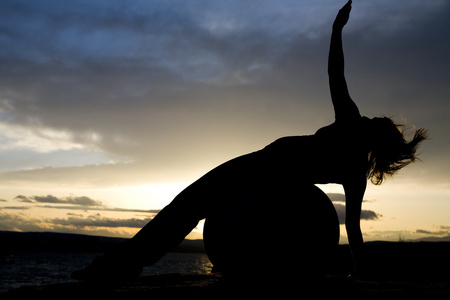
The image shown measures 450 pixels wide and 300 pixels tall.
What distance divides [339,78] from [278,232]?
8.53 ft

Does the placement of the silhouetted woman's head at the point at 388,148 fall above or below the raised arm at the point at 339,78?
below

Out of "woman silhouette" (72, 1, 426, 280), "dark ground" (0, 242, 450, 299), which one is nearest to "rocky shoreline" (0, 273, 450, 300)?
"dark ground" (0, 242, 450, 299)

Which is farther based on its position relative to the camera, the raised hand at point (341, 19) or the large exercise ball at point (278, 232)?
the raised hand at point (341, 19)

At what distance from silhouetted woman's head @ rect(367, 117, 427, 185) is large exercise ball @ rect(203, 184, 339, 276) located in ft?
5.59

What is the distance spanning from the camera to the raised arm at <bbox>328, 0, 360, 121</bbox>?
595 centimetres

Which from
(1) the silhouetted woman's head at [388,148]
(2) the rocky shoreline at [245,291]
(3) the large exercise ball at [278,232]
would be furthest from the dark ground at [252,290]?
(1) the silhouetted woman's head at [388,148]

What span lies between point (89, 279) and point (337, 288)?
324 centimetres

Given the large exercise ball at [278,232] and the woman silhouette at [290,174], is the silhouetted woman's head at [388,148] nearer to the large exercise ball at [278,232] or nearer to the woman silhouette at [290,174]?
the woman silhouette at [290,174]

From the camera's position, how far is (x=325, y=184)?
6.26m

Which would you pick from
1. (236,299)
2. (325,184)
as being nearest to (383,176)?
(325,184)

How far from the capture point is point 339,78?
Result: 596 cm

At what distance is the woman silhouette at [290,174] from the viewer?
17.7 feet

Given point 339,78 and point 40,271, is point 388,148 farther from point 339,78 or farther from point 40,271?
point 40,271

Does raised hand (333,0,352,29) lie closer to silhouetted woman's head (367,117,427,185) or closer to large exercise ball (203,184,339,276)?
silhouetted woman's head (367,117,427,185)
